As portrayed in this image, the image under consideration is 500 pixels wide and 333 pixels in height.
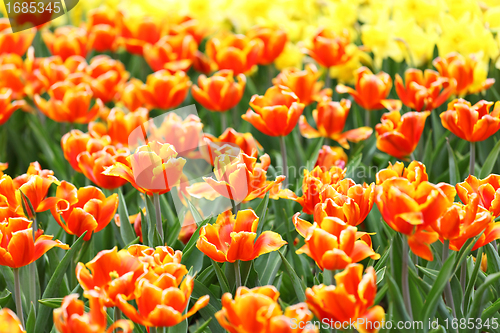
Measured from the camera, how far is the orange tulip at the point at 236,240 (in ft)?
3.44

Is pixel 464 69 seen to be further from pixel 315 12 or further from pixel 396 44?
pixel 315 12

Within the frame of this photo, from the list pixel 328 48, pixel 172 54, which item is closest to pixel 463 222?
pixel 328 48

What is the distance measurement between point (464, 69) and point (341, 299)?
1.25 meters

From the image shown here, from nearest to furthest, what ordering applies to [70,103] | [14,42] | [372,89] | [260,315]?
[260,315], [372,89], [70,103], [14,42]

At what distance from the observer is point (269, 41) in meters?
2.42

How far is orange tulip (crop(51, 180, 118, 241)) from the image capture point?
1202mm

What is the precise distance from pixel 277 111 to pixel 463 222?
67 cm

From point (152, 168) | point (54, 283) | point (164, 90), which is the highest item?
point (152, 168)

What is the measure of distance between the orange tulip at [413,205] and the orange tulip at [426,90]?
0.80 metres

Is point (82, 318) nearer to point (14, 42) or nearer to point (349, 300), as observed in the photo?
point (349, 300)

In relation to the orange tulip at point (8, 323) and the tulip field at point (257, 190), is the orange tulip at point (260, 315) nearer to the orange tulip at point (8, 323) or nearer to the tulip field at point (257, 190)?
the tulip field at point (257, 190)

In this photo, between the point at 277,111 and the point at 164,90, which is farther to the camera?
the point at 164,90

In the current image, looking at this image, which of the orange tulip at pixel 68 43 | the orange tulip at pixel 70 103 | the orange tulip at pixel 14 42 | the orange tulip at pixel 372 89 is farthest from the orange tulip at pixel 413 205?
the orange tulip at pixel 14 42

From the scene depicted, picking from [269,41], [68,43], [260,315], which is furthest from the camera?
[68,43]
